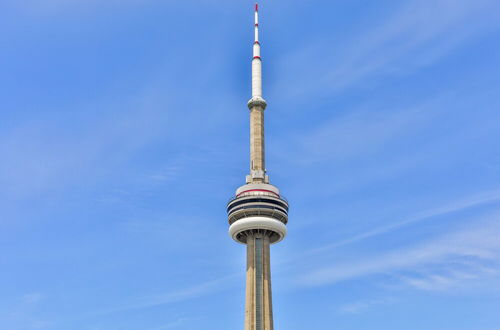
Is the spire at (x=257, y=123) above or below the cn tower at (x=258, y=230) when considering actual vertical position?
above

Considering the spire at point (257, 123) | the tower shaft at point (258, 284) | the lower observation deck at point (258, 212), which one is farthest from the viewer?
the spire at point (257, 123)

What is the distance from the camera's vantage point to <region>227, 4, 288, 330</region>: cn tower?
502 ft

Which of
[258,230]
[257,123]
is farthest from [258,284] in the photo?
[257,123]

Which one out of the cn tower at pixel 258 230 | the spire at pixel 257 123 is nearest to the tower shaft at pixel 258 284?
the cn tower at pixel 258 230

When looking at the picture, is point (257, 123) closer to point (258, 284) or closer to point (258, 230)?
point (258, 230)

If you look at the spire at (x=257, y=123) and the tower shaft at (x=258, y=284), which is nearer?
the tower shaft at (x=258, y=284)

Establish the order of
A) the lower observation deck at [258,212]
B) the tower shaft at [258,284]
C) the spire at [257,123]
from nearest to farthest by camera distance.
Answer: the tower shaft at [258,284] → the lower observation deck at [258,212] → the spire at [257,123]

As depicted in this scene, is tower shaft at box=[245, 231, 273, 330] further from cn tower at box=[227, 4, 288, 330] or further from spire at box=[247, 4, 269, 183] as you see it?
spire at box=[247, 4, 269, 183]

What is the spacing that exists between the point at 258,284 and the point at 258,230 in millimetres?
13427

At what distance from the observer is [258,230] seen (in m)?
161

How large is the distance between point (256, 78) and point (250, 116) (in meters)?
10.6

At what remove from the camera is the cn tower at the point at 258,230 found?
502 ft

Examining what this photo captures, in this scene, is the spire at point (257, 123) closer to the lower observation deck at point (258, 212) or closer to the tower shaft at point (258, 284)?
the lower observation deck at point (258, 212)

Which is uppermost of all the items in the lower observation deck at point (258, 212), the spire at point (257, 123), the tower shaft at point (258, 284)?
the spire at point (257, 123)
